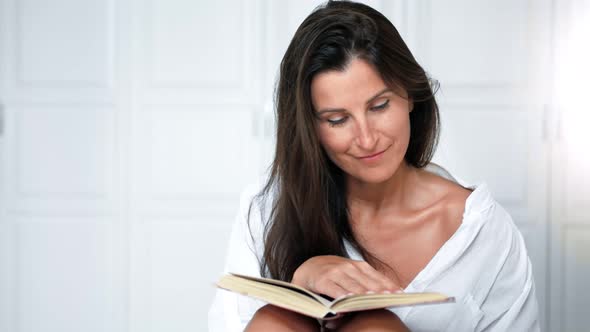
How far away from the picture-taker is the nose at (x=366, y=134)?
1.67 m

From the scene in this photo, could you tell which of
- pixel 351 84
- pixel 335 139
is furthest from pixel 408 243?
pixel 351 84

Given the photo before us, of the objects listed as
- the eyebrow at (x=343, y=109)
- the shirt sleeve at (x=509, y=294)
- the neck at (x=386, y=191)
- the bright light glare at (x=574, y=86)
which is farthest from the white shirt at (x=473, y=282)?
the bright light glare at (x=574, y=86)

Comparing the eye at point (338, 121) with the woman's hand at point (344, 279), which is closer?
the woman's hand at point (344, 279)

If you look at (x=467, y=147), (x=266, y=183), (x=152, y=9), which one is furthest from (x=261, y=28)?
(x=266, y=183)

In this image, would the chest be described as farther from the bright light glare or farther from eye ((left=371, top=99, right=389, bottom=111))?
the bright light glare

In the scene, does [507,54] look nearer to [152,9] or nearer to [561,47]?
[561,47]

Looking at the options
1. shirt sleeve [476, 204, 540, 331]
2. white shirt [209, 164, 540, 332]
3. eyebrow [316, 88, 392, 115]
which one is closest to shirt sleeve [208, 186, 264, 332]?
white shirt [209, 164, 540, 332]

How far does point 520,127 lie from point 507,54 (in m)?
0.36

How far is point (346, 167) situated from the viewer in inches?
71.2

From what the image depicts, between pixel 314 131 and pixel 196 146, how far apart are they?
190 centimetres

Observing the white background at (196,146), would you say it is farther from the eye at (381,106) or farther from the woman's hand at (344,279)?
the woman's hand at (344,279)

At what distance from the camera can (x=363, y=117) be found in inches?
65.9

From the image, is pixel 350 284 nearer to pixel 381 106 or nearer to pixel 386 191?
pixel 381 106

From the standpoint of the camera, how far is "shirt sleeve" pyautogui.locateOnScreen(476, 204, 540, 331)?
1789mm
